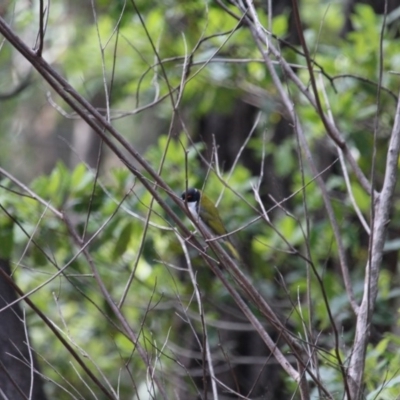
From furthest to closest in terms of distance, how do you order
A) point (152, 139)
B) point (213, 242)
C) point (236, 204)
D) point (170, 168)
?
point (152, 139) → point (236, 204) → point (170, 168) → point (213, 242)

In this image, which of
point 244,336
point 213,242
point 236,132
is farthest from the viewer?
point 236,132

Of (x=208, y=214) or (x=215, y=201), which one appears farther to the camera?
(x=215, y=201)

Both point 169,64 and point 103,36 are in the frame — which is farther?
point 103,36

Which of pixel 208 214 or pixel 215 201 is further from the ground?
pixel 215 201

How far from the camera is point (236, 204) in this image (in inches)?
182

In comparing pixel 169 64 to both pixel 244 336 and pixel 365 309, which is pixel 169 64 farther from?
pixel 365 309

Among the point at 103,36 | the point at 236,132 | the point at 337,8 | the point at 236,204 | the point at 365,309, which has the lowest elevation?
the point at 365,309

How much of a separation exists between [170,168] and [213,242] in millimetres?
2124

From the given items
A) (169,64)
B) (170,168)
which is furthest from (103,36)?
(170,168)

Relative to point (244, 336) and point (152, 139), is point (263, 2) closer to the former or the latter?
point (244, 336)

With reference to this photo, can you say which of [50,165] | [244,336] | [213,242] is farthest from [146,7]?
[50,165]

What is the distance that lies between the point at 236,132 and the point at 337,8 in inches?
72.1

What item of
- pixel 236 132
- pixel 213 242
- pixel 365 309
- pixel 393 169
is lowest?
pixel 365 309

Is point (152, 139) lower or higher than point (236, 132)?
higher
